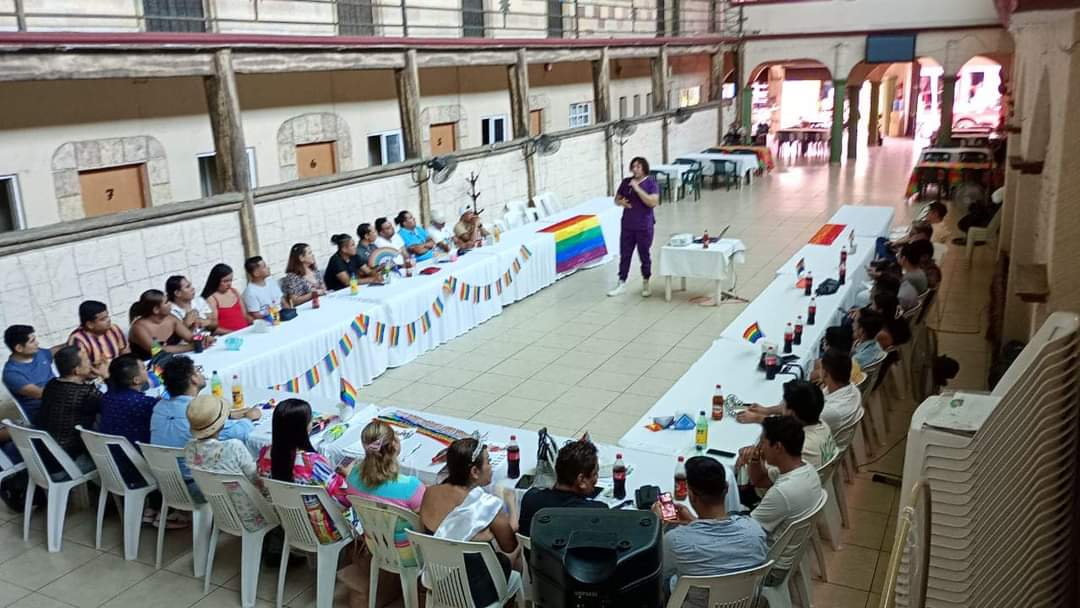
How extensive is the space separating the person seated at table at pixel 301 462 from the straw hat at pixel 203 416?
46cm

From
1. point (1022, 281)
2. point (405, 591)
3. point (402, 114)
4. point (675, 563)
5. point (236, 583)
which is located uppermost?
point (402, 114)

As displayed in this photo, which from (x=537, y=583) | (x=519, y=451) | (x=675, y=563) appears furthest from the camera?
(x=519, y=451)

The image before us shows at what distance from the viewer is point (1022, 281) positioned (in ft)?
14.3

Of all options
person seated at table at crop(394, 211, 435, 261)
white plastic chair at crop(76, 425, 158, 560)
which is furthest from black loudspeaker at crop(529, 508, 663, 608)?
person seated at table at crop(394, 211, 435, 261)

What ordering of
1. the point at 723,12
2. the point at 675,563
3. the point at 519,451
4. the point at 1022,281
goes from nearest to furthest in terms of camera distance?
the point at 675,563 → the point at 1022,281 → the point at 519,451 → the point at 723,12

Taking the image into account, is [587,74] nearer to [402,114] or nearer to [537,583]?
[402,114]

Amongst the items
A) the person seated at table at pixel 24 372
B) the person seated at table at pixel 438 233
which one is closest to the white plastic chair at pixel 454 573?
the person seated at table at pixel 24 372

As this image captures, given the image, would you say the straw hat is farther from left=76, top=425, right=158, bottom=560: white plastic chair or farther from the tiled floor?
the tiled floor

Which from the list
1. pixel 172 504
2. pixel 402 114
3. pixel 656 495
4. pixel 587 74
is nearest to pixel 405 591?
pixel 656 495

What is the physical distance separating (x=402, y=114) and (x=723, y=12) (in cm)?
1531

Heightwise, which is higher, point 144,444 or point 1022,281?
point 1022,281

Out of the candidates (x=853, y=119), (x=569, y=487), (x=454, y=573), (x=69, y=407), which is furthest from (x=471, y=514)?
(x=853, y=119)

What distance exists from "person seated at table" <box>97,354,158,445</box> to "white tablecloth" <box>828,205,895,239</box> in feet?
27.7

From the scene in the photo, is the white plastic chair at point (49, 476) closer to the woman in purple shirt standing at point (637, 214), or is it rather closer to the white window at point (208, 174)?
the white window at point (208, 174)
